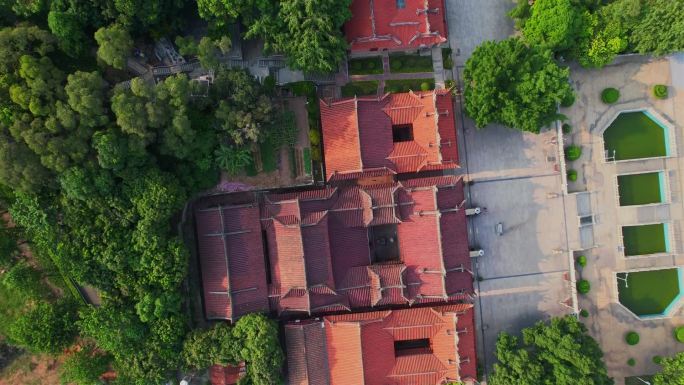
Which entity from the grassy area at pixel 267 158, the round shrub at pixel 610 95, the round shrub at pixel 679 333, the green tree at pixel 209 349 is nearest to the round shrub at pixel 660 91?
the round shrub at pixel 610 95

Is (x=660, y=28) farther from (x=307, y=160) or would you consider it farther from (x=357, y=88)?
(x=307, y=160)

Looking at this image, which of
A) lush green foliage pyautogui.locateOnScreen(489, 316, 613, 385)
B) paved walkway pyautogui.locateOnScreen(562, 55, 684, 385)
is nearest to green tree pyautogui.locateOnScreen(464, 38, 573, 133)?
paved walkway pyautogui.locateOnScreen(562, 55, 684, 385)

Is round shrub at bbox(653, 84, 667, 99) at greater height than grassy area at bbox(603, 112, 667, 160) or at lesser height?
greater

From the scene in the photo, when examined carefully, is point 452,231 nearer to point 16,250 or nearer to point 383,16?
point 383,16

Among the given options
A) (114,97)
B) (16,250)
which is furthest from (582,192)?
(16,250)

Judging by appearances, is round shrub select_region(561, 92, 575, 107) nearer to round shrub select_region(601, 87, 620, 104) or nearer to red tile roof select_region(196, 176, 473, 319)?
round shrub select_region(601, 87, 620, 104)

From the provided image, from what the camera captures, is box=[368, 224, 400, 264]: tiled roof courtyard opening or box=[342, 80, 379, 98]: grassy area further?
box=[368, 224, 400, 264]: tiled roof courtyard opening

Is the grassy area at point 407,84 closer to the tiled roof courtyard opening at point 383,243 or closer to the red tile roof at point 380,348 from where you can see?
the tiled roof courtyard opening at point 383,243
